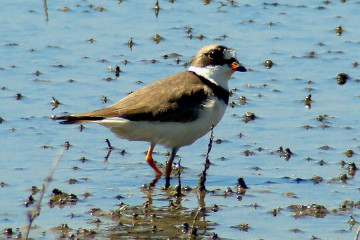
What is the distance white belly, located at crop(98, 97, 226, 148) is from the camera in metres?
8.80

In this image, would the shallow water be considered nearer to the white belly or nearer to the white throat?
the white belly

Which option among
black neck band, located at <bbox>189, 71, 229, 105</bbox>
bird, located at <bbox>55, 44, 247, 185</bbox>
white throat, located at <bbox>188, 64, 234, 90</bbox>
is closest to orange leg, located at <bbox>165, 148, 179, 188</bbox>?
bird, located at <bbox>55, 44, 247, 185</bbox>

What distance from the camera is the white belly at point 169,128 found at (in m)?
8.80

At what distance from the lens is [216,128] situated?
10.2 m

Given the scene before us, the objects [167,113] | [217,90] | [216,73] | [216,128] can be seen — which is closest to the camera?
[167,113]

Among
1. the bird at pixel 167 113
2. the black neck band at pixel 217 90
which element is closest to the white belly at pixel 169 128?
the bird at pixel 167 113

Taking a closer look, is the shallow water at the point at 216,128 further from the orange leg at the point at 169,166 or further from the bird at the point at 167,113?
the bird at the point at 167,113

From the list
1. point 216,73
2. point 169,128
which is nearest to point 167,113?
point 169,128

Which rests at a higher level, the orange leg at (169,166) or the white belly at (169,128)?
the white belly at (169,128)

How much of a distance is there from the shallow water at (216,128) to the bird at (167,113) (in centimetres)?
41

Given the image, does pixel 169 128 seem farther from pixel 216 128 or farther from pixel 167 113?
pixel 216 128

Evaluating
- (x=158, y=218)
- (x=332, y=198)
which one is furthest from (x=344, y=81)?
(x=158, y=218)

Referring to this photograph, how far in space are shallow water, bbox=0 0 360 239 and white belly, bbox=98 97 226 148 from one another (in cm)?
39

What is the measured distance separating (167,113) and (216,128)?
1.42 m
